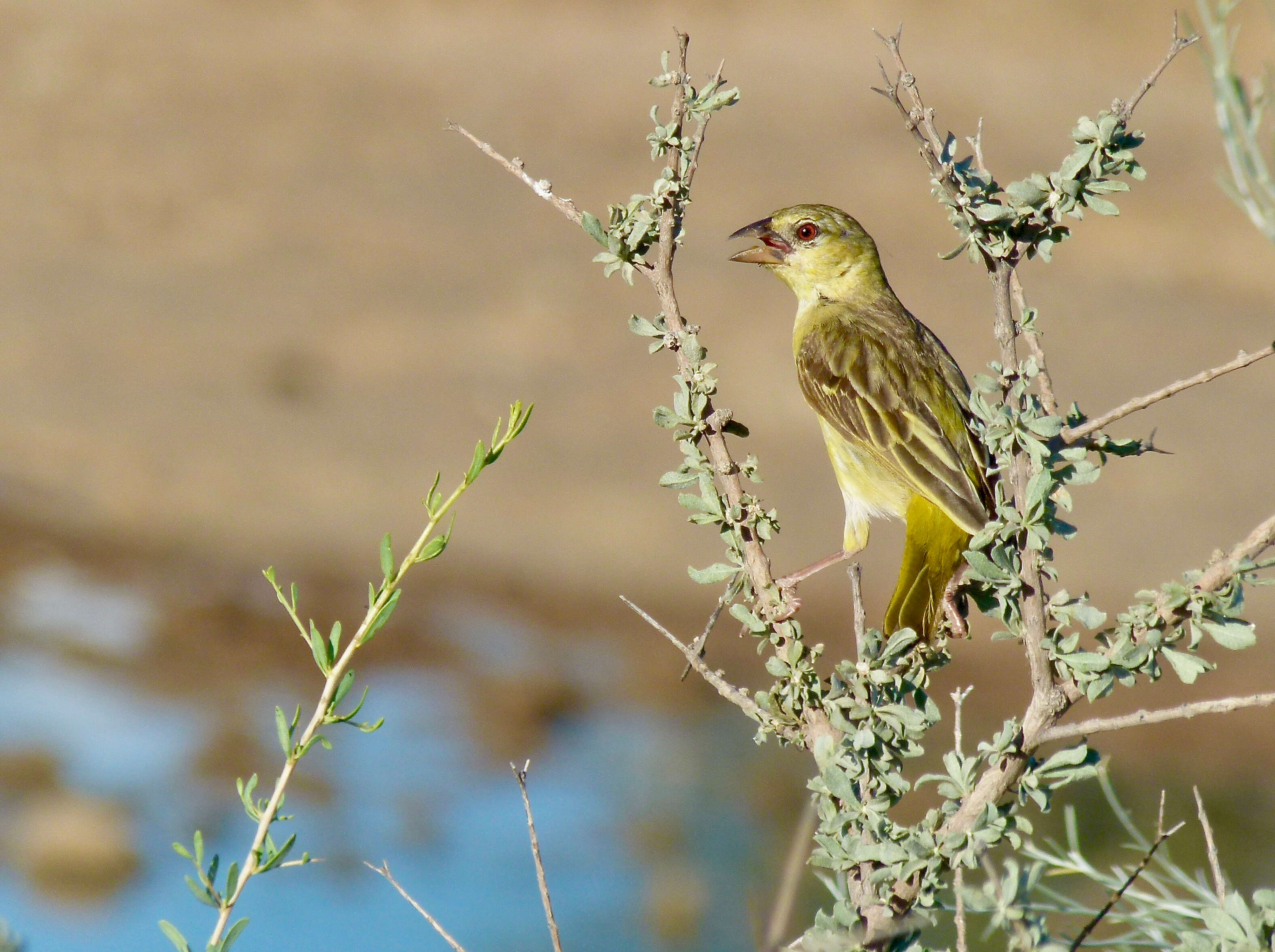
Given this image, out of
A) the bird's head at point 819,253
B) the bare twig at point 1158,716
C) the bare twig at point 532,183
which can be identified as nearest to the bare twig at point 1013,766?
the bare twig at point 1158,716

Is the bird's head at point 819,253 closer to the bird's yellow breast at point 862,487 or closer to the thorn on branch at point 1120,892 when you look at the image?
the bird's yellow breast at point 862,487

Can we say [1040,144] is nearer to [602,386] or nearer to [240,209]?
[602,386]

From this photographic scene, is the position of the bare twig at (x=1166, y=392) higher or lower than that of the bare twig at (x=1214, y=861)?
higher

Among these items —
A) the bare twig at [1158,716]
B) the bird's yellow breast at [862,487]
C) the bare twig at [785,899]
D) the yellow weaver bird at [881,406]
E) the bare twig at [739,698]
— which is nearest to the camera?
the bare twig at [785,899]

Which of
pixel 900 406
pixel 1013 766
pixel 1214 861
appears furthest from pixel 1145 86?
pixel 900 406

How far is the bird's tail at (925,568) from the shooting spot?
2674 mm

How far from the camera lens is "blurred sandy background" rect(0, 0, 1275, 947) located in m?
10.5

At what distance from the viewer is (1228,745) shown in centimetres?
968

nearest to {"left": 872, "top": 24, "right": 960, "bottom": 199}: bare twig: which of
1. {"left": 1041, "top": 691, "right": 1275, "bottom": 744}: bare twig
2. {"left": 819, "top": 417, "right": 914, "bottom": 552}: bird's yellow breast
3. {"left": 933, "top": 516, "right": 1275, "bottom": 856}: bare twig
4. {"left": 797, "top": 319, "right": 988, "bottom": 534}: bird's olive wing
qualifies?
{"left": 933, "top": 516, "right": 1275, "bottom": 856}: bare twig

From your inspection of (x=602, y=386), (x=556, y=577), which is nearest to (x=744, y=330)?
(x=602, y=386)

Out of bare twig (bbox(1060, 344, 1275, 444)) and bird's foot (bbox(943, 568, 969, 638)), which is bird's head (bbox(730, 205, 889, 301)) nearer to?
bird's foot (bbox(943, 568, 969, 638))

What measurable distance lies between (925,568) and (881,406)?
1021mm

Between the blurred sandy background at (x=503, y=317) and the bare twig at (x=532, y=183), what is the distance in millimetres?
6545

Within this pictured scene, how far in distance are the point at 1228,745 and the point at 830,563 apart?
7.52 metres
